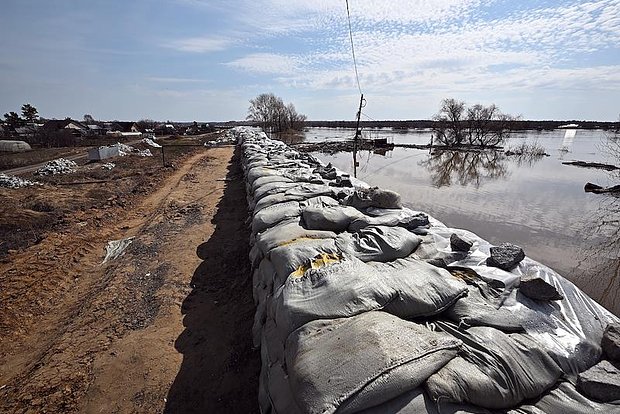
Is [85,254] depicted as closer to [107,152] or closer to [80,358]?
[80,358]

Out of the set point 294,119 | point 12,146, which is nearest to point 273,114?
point 294,119

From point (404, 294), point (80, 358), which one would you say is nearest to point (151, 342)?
point (80, 358)

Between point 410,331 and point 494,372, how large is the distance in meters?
0.43

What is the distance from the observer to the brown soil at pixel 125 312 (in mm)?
2463

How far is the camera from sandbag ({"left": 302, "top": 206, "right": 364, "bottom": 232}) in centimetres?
337

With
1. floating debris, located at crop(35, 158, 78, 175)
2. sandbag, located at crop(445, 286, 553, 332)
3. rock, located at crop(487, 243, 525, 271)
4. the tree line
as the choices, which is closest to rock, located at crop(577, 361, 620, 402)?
sandbag, located at crop(445, 286, 553, 332)

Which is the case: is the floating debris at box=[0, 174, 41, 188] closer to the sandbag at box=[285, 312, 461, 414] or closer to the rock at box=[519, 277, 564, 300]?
the sandbag at box=[285, 312, 461, 414]

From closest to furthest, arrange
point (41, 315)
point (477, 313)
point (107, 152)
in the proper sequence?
point (477, 313) < point (41, 315) < point (107, 152)

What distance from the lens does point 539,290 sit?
2.15 m

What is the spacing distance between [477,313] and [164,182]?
10.1 m

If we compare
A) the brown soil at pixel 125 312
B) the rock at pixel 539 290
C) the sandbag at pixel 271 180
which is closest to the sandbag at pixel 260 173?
the sandbag at pixel 271 180

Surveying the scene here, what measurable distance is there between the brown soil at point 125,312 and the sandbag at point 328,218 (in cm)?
126

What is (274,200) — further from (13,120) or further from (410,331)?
(13,120)

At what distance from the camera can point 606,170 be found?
15945 mm
